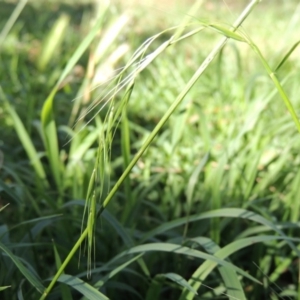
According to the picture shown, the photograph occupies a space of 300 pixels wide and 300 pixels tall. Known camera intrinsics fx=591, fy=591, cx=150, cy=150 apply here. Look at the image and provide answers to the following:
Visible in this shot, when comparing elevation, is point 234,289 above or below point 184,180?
above

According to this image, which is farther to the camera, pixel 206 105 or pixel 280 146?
pixel 206 105

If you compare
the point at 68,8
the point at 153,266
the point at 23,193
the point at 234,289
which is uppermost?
the point at 234,289

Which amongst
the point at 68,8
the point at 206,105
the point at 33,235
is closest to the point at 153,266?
the point at 33,235

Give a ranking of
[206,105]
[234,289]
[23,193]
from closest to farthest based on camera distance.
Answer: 1. [234,289]
2. [23,193]
3. [206,105]

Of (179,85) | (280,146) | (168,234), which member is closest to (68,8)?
(179,85)

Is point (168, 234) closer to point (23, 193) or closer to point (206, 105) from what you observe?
point (23, 193)

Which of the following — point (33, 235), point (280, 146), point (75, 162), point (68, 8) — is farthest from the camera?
point (68, 8)
